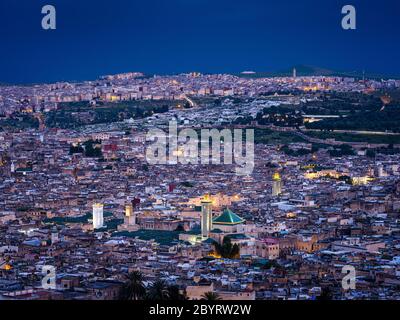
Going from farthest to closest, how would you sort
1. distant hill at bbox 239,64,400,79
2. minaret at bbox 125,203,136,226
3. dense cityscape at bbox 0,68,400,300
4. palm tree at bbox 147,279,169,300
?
distant hill at bbox 239,64,400,79 < minaret at bbox 125,203,136,226 < dense cityscape at bbox 0,68,400,300 < palm tree at bbox 147,279,169,300

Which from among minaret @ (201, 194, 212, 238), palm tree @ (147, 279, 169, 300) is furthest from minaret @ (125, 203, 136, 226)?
palm tree @ (147, 279, 169, 300)

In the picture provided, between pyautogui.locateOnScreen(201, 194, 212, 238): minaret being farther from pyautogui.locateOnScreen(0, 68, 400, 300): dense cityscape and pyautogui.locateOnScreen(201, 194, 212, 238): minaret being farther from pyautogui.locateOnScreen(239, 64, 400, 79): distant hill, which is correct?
pyautogui.locateOnScreen(239, 64, 400, 79): distant hill

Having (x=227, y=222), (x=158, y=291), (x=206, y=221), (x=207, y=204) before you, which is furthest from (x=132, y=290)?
(x=207, y=204)

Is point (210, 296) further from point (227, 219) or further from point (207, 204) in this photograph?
point (207, 204)

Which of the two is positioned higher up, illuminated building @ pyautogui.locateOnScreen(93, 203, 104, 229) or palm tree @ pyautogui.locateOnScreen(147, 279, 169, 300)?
illuminated building @ pyautogui.locateOnScreen(93, 203, 104, 229)

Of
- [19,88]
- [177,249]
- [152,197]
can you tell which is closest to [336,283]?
[177,249]
